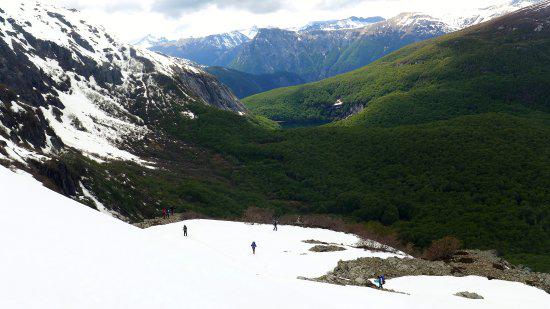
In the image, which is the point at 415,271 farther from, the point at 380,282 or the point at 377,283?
the point at 380,282

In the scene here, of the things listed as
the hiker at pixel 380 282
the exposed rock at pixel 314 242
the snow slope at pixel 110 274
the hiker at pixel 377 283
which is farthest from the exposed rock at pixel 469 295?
the exposed rock at pixel 314 242

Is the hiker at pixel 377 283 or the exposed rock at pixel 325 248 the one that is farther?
the exposed rock at pixel 325 248

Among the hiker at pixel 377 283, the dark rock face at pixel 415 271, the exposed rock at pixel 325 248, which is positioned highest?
the exposed rock at pixel 325 248

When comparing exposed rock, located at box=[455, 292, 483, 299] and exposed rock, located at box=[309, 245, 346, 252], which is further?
exposed rock, located at box=[309, 245, 346, 252]

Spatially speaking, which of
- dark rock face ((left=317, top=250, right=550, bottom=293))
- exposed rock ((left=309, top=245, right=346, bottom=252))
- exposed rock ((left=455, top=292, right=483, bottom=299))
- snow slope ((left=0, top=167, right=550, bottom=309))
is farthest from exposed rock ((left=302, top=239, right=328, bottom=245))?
snow slope ((left=0, top=167, right=550, bottom=309))

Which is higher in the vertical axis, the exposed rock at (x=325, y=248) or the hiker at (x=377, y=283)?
the exposed rock at (x=325, y=248)

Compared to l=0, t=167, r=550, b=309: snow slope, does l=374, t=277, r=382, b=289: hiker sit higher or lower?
lower

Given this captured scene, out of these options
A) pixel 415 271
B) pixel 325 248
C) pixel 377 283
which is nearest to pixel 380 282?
pixel 377 283

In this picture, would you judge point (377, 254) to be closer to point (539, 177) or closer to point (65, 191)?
point (65, 191)

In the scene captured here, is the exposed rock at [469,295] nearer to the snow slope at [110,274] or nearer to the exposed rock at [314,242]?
the snow slope at [110,274]

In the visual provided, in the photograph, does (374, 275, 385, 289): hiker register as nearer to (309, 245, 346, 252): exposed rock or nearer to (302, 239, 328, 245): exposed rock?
(309, 245, 346, 252): exposed rock

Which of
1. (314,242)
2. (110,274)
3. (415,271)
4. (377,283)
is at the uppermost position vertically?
(314,242)

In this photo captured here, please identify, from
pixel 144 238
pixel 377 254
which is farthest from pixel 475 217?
pixel 144 238
